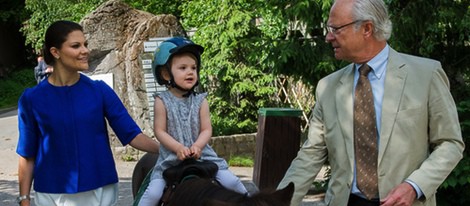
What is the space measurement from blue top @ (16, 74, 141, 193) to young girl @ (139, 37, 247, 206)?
36 centimetres

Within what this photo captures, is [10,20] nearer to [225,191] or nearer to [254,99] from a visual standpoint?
[254,99]

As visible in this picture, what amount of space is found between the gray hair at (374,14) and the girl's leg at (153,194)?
1.53 meters


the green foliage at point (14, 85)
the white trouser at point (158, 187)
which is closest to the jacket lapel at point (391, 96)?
the white trouser at point (158, 187)

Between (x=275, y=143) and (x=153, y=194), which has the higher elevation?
(x=153, y=194)

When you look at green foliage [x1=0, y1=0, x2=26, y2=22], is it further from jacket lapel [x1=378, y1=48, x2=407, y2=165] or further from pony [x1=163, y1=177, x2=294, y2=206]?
jacket lapel [x1=378, y1=48, x2=407, y2=165]

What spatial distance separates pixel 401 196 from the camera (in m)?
3.34

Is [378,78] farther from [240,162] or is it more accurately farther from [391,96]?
[240,162]

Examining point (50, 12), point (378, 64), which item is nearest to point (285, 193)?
point (378, 64)

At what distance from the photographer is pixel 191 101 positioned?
14.9ft

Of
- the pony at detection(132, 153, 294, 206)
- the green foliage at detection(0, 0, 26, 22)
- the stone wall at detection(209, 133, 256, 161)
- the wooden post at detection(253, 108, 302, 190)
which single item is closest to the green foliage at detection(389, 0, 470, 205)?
the wooden post at detection(253, 108, 302, 190)

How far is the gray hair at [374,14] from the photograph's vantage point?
11.4ft

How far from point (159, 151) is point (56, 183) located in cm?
65

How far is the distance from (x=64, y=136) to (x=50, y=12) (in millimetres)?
23834

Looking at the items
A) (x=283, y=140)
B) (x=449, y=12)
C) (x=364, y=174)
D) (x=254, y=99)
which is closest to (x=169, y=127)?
(x=364, y=174)
